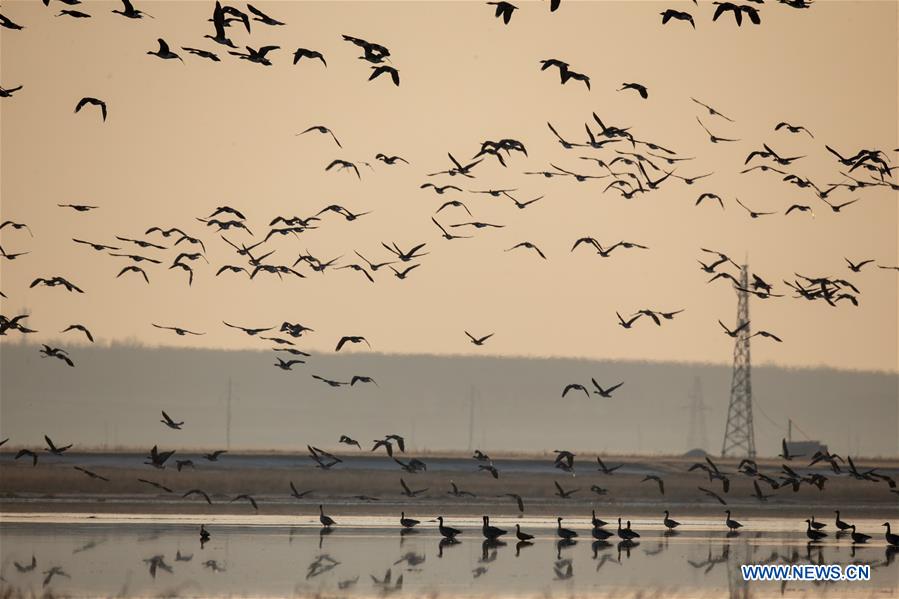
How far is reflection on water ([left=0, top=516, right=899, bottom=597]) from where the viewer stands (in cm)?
4925

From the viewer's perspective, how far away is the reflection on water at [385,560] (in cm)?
4925

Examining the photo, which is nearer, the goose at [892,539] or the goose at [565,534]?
the goose at [565,534]

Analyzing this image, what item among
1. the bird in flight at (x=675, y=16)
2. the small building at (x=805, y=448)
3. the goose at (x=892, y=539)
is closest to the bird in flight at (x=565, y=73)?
the bird in flight at (x=675, y=16)

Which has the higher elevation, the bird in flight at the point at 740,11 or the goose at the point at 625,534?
the bird in flight at the point at 740,11

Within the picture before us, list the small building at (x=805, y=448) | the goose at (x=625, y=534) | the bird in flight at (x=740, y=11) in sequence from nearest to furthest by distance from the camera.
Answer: the bird in flight at (x=740, y=11) → the goose at (x=625, y=534) → the small building at (x=805, y=448)

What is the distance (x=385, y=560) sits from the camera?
186 feet

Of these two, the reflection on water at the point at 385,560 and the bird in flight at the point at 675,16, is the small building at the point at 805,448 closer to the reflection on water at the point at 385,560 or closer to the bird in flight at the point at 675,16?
the reflection on water at the point at 385,560

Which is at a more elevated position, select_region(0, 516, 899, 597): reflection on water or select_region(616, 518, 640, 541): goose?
select_region(616, 518, 640, 541): goose

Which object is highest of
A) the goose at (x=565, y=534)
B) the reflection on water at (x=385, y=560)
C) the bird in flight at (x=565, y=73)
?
the bird in flight at (x=565, y=73)

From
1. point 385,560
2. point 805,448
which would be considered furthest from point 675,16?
point 805,448

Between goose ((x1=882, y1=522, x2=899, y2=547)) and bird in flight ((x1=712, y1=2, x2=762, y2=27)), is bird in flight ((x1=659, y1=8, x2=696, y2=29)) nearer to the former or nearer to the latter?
bird in flight ((x1=712, y1=2, x2=762, y2=27))

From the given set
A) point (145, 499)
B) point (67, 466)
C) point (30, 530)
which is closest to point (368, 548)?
point (30, 530)

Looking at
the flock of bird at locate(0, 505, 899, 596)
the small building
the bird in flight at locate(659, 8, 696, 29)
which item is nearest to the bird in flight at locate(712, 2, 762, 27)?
the bird in flight at locate(659, 8, 696, 29)

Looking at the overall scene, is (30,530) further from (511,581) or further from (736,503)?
(736,503)
